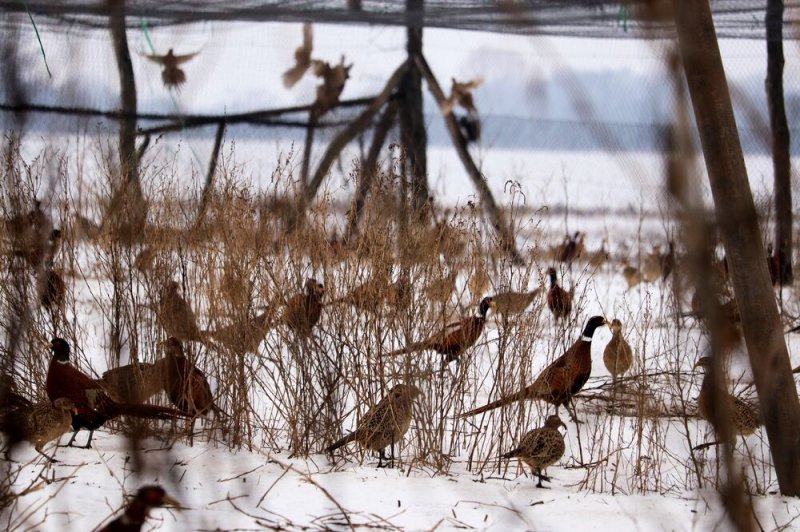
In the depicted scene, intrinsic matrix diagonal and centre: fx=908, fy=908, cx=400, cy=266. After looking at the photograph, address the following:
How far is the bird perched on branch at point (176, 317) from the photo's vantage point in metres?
5.39

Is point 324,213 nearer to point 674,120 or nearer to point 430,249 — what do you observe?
point 430,249

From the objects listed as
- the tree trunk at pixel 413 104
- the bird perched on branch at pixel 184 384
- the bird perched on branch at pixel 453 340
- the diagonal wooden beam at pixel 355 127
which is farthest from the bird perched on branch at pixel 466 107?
the bird perched on branch at pixel 184 384

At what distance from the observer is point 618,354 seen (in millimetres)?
5863

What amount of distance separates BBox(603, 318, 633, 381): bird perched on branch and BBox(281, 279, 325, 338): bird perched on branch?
1.90 meters

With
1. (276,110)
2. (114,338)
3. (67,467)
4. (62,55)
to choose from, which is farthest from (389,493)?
(276,110)

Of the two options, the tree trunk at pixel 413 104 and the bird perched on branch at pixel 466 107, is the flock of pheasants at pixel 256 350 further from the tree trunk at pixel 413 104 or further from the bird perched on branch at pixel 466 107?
the bird perched on branch at pixel 466 107

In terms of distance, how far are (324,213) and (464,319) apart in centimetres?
103

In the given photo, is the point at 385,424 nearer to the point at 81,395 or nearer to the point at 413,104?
the point at 81,395

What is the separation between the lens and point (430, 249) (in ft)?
16.5

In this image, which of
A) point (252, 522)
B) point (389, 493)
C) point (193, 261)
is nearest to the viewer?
point (252, 522)

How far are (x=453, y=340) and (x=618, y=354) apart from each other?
1144 millimetres

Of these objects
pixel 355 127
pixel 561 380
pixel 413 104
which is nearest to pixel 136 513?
pixel 561 380

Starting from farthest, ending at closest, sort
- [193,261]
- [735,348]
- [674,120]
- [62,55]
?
[193,261]
[62,55]
[735,348]
[674,120]

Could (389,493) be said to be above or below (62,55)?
below
